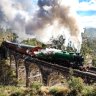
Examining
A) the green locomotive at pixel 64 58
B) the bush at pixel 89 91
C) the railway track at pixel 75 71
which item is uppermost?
the green locomotive at pixel 64 58

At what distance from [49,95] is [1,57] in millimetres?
51854

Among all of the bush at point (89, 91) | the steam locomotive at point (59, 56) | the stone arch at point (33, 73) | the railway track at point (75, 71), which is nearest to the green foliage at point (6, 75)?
the stone arch at point (33, 73)

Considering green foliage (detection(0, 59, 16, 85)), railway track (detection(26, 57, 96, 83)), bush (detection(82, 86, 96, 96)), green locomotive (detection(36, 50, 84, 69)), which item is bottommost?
green foliage (detection(0, 59, 16, 85))

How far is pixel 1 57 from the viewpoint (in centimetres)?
7475

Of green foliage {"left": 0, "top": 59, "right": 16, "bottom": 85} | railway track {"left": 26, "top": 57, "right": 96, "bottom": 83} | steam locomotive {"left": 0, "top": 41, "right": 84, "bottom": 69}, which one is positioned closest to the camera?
railway track {"left": 26, "top": 57, "right": 96, "bottom": 83}

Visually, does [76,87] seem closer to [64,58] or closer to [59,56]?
[64,58]

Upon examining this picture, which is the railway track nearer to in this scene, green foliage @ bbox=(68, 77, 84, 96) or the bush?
green foliage @ bbox=(68, 77, 84, 96)

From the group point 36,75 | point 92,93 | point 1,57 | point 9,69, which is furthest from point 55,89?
point 1,57

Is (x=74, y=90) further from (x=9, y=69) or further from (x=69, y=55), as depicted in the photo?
(x=9, y=69)

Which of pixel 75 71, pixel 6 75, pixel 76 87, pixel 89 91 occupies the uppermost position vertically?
pixel 75 71

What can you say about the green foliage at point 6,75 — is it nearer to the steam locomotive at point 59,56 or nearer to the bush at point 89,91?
the steam locomotive at point 59,56

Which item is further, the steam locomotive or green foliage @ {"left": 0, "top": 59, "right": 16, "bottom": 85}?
green foliage @ {"left": 0, "top": 59, "right": 16, "bottom": 85}

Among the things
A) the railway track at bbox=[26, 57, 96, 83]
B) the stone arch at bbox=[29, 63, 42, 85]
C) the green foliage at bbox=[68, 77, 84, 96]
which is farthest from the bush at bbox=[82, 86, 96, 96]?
the stone arch at bbox=[29, 63, 42, 85]

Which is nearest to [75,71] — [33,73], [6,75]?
[33,73]
